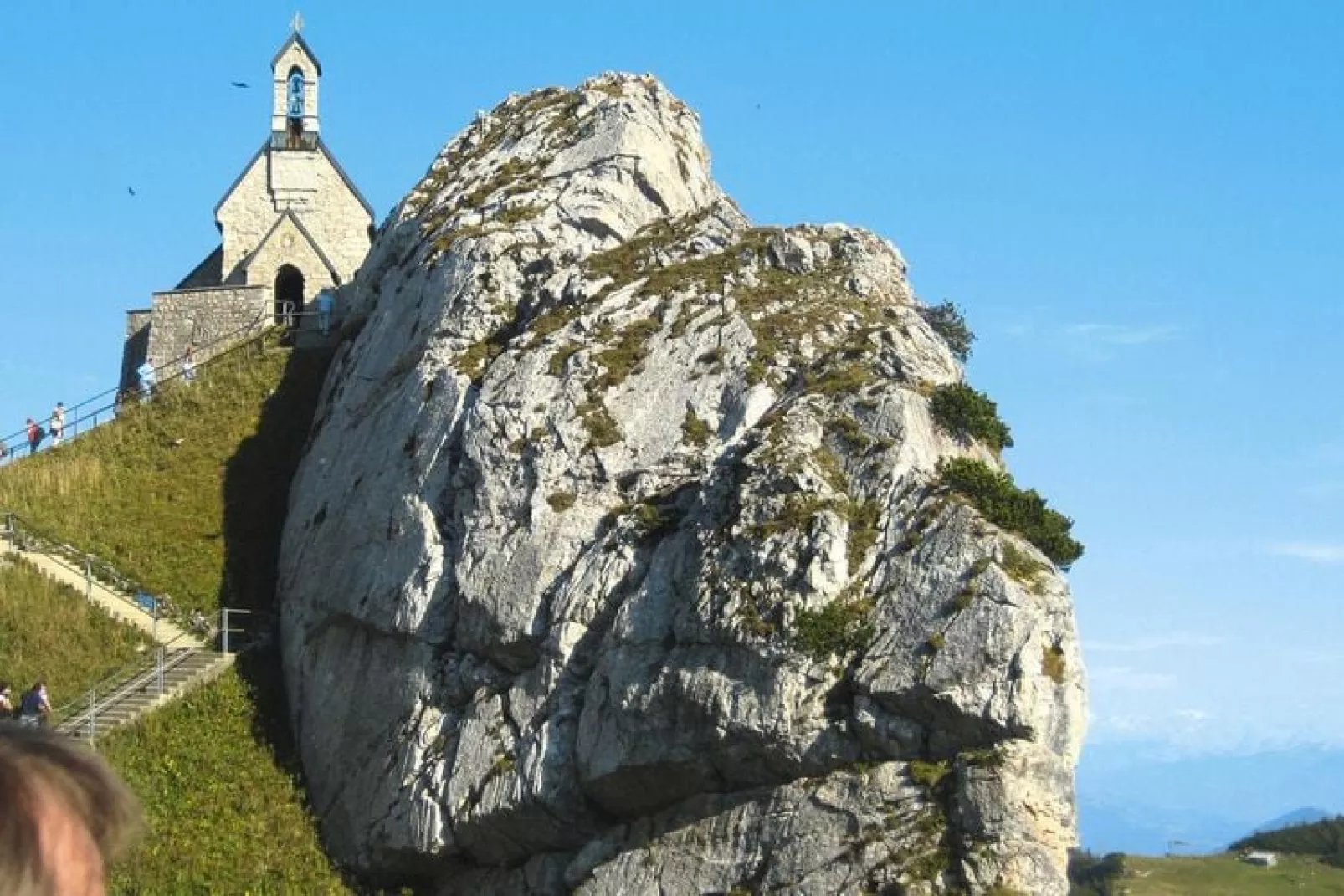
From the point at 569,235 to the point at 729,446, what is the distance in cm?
917

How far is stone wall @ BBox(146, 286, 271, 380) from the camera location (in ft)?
183

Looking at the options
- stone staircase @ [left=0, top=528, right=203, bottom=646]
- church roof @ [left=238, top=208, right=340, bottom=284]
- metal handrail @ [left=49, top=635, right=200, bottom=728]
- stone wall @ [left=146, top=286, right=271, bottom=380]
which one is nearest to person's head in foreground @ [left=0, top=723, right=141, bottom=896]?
metal handrail @ [left=49, top=635, right=200, bottom=728]

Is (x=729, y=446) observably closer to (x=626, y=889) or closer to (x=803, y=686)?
(x=803, y=686)

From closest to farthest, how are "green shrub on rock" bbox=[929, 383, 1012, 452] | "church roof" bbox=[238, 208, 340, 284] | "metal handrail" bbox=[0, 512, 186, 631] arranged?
"green shrub on rock" bbox=[929, 383, 1012, 452] → "metal handrail" bbox=[0, 512, 186, 631] → "church roof" bbox=[238, 208, 340, 284]

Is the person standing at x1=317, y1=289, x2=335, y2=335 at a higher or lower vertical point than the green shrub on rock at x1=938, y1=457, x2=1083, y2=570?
higher

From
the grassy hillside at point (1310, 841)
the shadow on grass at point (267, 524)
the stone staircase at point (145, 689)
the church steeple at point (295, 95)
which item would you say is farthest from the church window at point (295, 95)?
the grassy hillside at point (1310, 841)

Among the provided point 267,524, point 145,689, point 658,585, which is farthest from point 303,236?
point 658,585

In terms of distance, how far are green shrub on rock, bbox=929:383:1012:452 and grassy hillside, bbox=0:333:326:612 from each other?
17498 millimetres

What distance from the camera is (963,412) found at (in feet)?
107

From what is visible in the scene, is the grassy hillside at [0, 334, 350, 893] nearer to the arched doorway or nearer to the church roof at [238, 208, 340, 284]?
the arched doorway

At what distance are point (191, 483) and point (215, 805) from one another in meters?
13.7

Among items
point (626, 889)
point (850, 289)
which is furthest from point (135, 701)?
point (850, 289)

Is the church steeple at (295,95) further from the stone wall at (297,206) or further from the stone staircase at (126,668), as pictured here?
the stone staircase at (126,668)

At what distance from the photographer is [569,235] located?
40656mm
